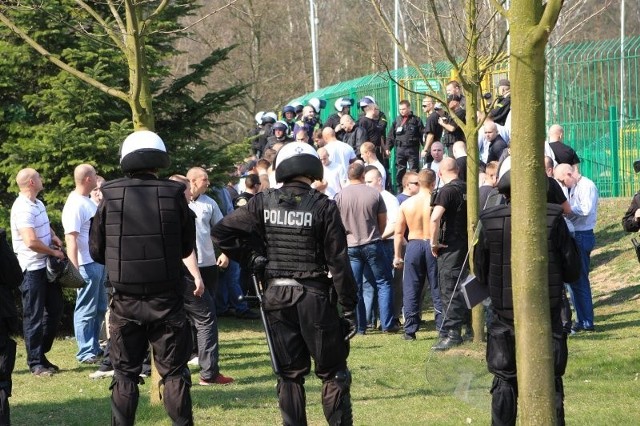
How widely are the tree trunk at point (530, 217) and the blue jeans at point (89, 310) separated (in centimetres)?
708

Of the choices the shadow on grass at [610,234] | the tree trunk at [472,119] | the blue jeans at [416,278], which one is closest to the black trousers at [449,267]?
the tree trunk at [472,119]

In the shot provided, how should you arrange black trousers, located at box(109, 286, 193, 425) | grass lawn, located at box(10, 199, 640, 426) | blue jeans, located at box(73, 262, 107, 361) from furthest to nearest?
blue jeans, located at box(73, 262, 107, 361) < grass lawn, located at box(10, 199, 640, 426) < black trousers, located at box(109, 286, 193, 425)

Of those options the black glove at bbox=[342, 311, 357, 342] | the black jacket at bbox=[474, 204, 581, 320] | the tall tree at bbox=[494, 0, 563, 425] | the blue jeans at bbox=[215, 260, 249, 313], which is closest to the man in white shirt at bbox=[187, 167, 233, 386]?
the black glove at bbox=[342, 311, 357, 342]

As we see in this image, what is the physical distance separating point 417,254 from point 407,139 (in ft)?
24.3

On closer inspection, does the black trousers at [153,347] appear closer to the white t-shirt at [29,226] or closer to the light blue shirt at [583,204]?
the white t-shirt at [29,226]

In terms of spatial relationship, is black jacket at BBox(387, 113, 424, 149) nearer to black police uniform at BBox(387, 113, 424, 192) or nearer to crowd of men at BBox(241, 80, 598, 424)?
black police uniform at BBox(387, 113, 424, 192)

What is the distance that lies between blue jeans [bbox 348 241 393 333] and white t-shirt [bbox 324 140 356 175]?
368cm

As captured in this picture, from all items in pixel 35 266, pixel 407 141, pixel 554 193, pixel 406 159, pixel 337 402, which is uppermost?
pixel 407 141

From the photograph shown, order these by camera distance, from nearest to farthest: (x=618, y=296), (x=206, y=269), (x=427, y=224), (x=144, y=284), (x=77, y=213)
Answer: (x=144, y=284) → (x=206, y=269) → (x=77, y=213) → (x=427, y=224) → (x=618, y=296)

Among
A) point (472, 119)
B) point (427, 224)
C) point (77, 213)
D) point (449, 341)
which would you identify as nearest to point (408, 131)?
point (427, 224)

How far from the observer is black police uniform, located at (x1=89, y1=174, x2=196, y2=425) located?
6.91 m

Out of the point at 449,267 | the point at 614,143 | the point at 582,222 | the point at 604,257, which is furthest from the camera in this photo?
the point at 614,143

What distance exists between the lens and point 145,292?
691 centimetres

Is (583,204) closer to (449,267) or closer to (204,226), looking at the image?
(449,267)
